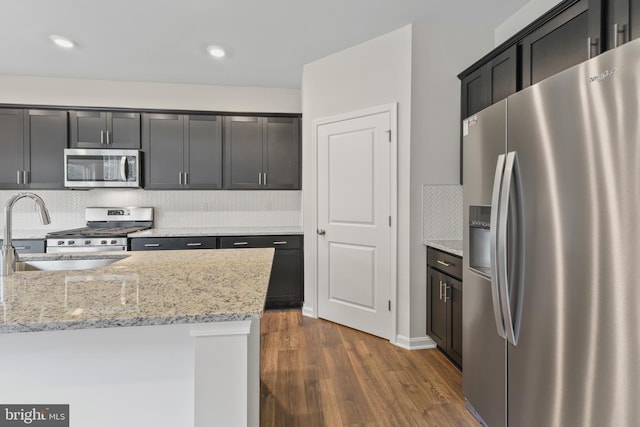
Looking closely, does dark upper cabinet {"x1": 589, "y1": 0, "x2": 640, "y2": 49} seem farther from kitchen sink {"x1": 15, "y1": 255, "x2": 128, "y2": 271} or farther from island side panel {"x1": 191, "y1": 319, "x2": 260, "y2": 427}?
kitchen sink {"x1": 15, "y1": 255, "x2": 128, "y2": 271}

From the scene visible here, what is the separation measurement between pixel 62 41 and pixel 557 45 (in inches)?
Result: 153

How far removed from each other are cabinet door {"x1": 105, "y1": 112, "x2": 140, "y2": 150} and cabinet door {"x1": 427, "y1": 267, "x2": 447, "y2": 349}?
3.46 meters

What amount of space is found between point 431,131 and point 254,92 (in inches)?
94.5

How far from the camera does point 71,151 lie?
137 inches

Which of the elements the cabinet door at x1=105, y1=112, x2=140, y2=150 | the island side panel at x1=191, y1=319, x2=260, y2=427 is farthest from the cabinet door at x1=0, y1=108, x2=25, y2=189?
the island side panel at x1=191, y1=319, x2=260, y2=427

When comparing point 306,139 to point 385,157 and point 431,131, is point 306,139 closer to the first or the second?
point 385,157

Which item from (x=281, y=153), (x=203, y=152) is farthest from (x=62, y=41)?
(x=281, y=153)

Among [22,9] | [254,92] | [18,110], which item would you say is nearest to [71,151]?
[18,110]

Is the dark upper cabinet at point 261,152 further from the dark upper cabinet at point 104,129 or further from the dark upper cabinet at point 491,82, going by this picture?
the dark upper cabinet at point 491,82

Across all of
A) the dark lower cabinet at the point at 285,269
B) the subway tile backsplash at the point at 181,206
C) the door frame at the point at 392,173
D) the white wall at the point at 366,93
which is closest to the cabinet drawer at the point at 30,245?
the subway tile backsplash at the point at 181,206

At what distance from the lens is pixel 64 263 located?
1.75m

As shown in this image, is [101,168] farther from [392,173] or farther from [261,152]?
[392,173]

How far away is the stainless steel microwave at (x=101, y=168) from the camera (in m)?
3.49

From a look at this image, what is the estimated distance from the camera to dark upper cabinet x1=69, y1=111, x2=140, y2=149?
141 inches
